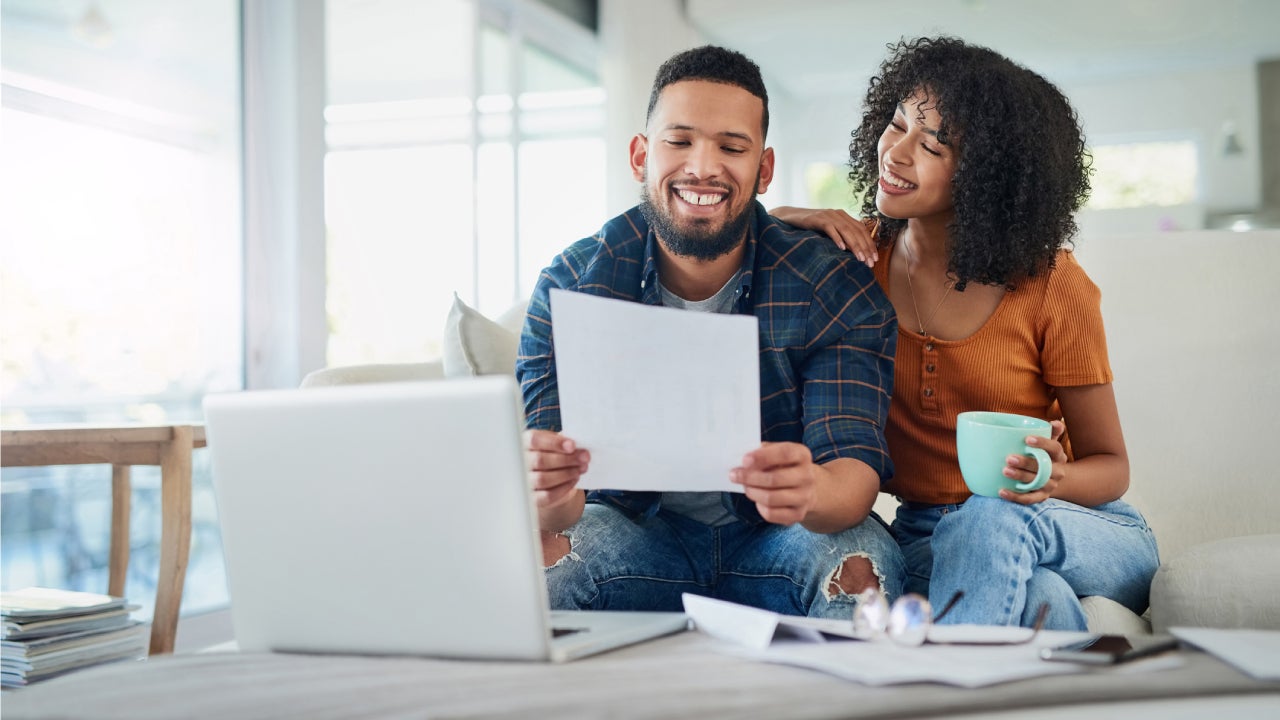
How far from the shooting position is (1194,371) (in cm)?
176

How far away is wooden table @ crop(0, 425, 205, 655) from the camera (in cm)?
203

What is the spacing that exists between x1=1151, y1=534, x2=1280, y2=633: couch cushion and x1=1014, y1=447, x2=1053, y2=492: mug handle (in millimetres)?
231

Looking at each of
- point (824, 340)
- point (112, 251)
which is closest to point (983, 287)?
point (824, 340)

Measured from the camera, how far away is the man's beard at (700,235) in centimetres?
162

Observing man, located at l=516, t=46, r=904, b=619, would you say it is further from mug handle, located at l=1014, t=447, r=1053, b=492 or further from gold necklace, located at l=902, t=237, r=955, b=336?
mug handle, located at l=1014, t=447, r=1053, b=492

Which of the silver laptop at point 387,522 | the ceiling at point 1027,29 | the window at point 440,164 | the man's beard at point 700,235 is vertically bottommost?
the silver laptop at point 387,522

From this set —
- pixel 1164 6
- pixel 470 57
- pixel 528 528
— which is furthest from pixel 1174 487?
pixel 1164 6

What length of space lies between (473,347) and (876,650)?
108 cm

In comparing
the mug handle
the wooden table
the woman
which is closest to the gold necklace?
the woman

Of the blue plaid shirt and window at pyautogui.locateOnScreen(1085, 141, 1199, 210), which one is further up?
window at pyautogui.locateOnScreen(1085, 141, 1199, 210)

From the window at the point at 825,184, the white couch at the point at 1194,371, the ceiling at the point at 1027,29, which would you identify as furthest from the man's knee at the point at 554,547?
the window at the point at 825,184

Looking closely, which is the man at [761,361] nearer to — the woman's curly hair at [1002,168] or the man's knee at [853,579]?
the man's knee at [853,579]

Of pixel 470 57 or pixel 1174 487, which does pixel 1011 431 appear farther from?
pixel 470 57

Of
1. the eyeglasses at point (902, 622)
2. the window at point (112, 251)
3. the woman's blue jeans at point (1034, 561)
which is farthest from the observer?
the window at point (112, 251)
